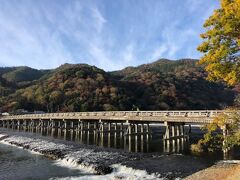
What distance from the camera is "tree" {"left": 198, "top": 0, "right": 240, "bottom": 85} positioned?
13.9m

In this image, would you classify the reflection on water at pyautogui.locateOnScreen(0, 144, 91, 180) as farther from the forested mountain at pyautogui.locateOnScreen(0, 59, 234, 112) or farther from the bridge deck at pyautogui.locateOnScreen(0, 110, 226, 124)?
the forested mountain at pyautogui.locateOnScreen(0, 59, 234, 112)

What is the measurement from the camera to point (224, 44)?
14.7m

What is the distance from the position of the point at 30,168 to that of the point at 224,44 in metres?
22.8

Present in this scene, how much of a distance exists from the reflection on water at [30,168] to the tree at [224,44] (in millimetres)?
15882

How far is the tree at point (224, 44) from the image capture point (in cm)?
1392

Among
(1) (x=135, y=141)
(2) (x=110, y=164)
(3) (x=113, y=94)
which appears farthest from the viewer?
(3) (x=113, y=94)

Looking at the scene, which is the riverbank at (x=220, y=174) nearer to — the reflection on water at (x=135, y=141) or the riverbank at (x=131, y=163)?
the riverbank at (x=131, y=163)

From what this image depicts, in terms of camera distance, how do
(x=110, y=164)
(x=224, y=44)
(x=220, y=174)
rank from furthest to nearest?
(x=110, y=164) → (x=220, y=174) → (x=224, y=44)

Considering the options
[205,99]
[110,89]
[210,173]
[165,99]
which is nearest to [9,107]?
[110,89]

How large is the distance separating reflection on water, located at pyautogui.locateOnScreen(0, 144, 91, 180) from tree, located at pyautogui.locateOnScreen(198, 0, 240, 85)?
52.1ft

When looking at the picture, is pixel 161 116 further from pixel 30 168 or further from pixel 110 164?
pixel 30 168

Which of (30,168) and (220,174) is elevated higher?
(220,174)

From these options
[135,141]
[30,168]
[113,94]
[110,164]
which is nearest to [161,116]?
[135,141]

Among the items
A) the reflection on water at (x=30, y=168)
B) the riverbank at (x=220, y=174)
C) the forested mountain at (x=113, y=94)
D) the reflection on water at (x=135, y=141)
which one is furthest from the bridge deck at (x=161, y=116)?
the forested mountain at (x=113, y=94)
